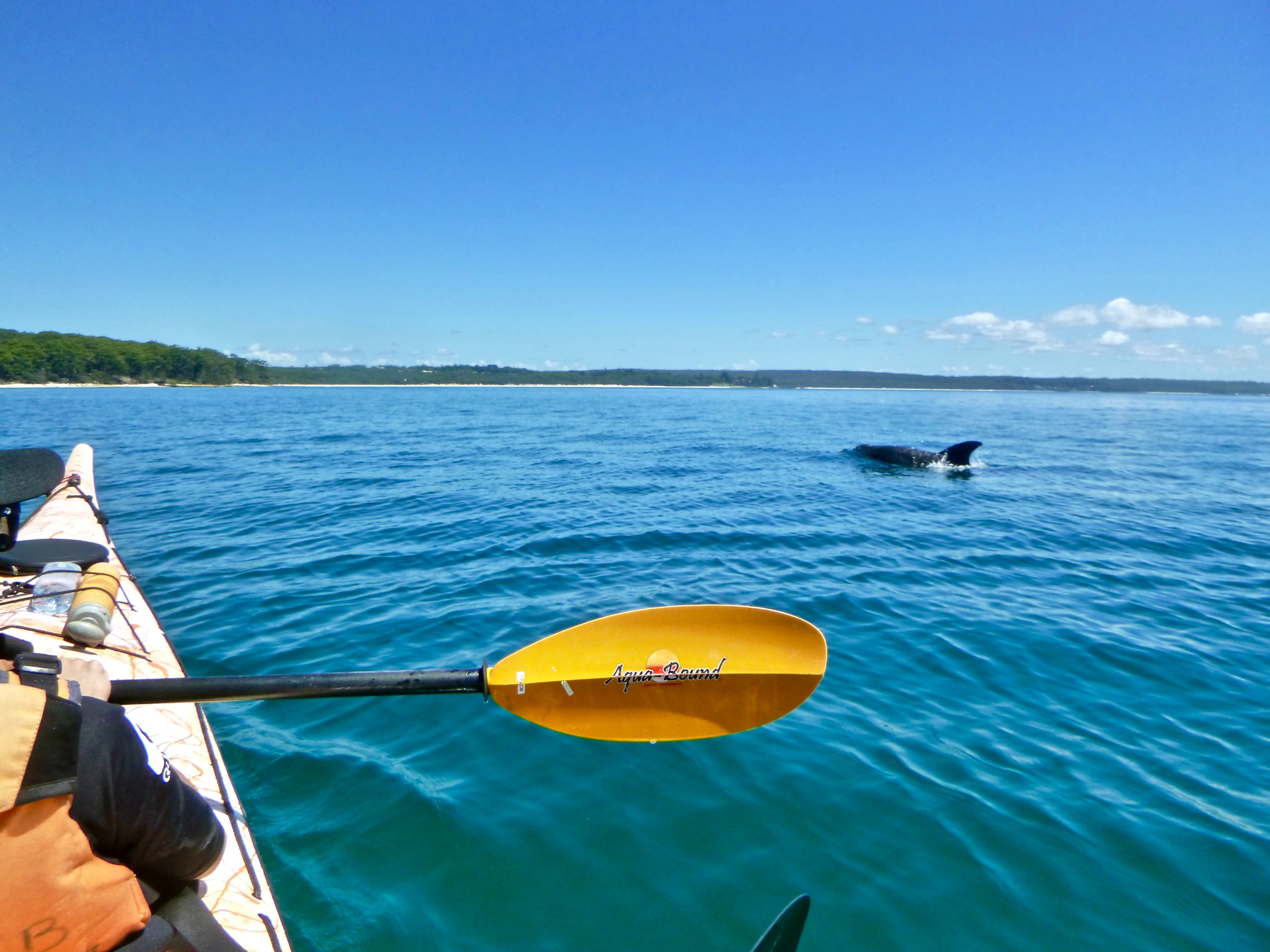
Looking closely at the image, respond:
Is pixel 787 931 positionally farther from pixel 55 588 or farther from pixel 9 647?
pixel 55 588

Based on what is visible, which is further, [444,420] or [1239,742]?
[444,420]

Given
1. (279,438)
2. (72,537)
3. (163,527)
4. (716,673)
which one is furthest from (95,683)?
(279,438)

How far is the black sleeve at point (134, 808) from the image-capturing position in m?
1.89

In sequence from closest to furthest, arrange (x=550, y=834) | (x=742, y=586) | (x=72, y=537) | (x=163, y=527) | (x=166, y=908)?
(x=166, y=908), (x=550, y=834), (x=72, y=537), (x=742, y=586), (x=163, y=527)

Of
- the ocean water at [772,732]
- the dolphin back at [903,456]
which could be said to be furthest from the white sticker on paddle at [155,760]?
the dolphin back at [903,456]

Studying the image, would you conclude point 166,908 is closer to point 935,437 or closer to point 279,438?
point 279,438

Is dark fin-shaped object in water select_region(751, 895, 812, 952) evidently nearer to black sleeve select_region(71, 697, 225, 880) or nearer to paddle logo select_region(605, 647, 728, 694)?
paddle logo select_region(605, 647, 728, 694)

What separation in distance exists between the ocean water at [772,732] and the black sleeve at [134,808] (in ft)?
6.44

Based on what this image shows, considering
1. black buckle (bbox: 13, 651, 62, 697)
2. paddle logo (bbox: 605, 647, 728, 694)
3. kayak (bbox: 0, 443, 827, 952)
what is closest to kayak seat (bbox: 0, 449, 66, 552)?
kayak (bbox: 0, 443, 827, 952)

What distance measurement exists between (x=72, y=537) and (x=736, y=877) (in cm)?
898

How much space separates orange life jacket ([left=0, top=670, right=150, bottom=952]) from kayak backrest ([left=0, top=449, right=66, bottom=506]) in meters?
4.61

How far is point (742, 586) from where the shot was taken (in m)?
9.84

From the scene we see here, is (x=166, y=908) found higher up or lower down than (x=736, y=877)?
higher up

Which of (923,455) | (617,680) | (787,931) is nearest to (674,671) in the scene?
(617,680)
